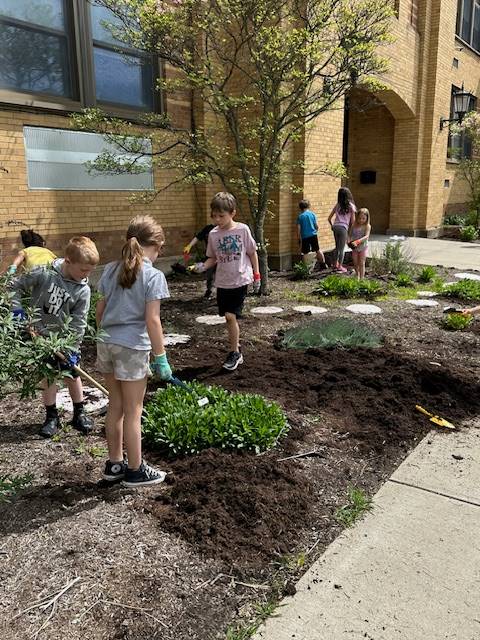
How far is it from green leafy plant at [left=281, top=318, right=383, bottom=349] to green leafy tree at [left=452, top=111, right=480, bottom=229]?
1401 cm

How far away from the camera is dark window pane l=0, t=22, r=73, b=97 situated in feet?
24.4

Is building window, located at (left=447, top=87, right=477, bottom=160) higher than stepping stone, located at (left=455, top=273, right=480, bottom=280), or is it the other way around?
building window, located at (left=447, top=87, right=477, bottom=160)

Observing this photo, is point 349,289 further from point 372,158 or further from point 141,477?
point 372,158

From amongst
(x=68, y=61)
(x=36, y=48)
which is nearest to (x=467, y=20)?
(x=68, y=61)

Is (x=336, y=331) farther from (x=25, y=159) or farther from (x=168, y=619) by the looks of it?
(x=25, y=159)

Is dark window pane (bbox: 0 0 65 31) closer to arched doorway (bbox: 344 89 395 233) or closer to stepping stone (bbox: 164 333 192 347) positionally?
stepping stone (bbox: 164 333 192 347)

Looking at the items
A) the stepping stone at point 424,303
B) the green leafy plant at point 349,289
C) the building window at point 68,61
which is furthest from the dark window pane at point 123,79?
the stepping stone at point 424,303

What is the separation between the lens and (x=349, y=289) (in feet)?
28.1

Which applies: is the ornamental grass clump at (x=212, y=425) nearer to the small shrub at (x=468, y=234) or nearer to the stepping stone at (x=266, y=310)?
the stepping stone at (x=266, y=310)

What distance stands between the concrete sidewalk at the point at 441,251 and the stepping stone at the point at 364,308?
4731 mm

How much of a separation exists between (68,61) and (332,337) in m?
6.14

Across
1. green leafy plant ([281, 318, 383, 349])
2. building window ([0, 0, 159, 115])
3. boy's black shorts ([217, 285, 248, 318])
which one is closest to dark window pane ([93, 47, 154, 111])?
building window ([0, 0, 159, 115])

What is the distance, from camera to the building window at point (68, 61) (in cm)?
751

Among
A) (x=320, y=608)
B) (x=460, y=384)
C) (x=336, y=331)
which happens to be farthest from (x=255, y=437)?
(x=336, y=331)
